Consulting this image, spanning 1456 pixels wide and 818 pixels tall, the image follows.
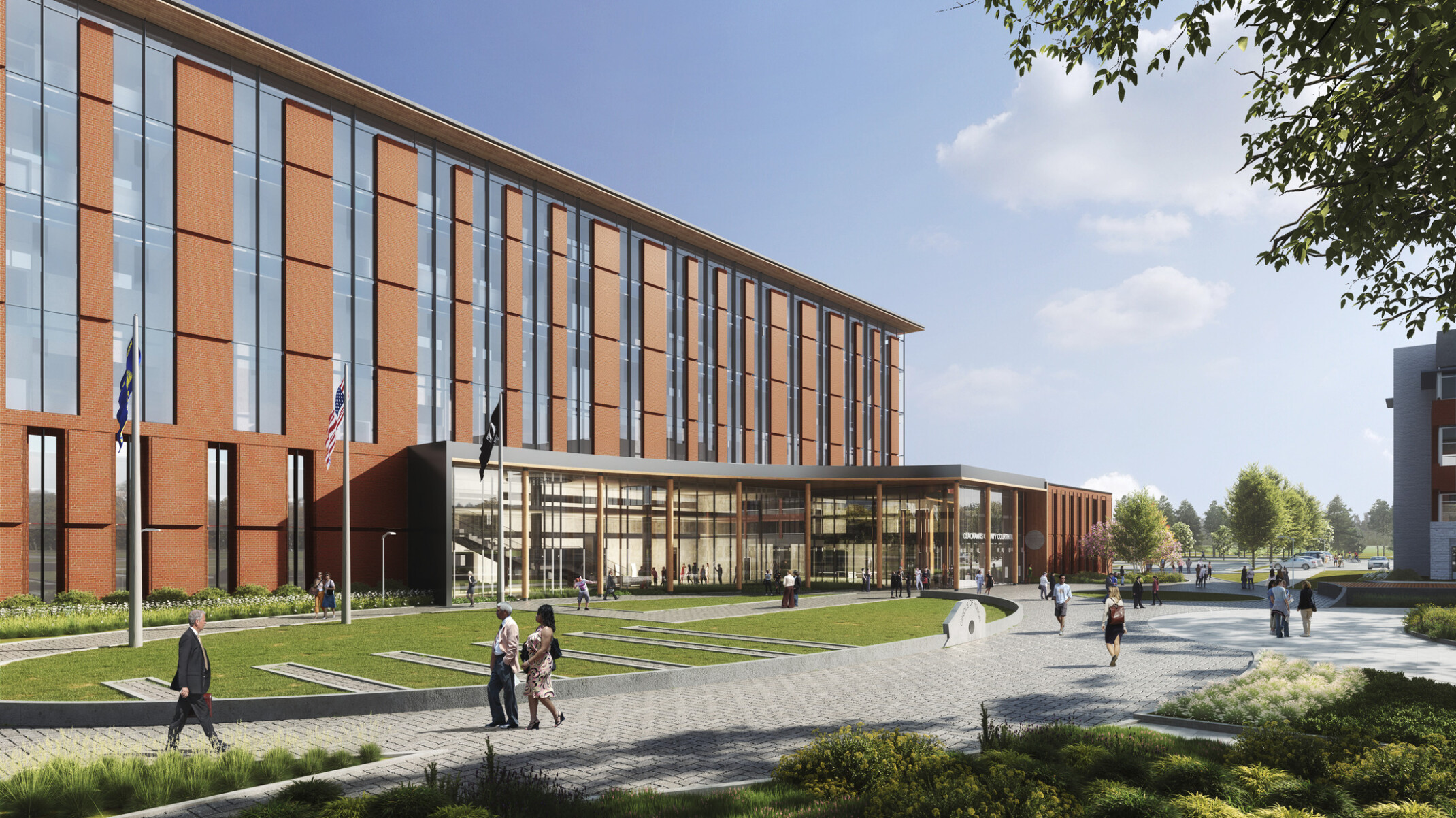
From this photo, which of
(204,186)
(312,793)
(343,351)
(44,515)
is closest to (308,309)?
(343,351)

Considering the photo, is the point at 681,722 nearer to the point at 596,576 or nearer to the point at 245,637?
the point at 245,637

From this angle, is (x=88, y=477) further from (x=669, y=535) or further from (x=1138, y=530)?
(x=1138, y=530)

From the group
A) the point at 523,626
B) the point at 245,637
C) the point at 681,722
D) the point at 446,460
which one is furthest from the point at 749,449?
the point at 681,722

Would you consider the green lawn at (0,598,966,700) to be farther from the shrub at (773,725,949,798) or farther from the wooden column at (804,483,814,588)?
the wooden column at (804,483,814,588)

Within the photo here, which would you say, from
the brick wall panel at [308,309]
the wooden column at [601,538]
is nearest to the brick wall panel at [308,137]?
the brick wall panel at [308,309]

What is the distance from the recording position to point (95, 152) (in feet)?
113

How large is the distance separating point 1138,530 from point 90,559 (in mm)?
70573

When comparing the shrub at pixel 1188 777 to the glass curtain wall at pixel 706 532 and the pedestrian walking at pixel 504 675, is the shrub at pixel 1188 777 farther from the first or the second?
the glass curtain wall at pixel 706 532

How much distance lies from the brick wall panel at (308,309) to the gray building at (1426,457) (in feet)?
201

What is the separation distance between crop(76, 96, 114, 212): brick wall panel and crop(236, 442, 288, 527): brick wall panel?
414 inches

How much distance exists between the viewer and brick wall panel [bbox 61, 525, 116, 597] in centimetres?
3278

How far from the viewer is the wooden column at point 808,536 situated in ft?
182

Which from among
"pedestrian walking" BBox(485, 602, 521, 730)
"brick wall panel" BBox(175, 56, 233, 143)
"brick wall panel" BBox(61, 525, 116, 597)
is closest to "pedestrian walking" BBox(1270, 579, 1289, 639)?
"pedestrian walking" BBox(485, 602, 521, 730)

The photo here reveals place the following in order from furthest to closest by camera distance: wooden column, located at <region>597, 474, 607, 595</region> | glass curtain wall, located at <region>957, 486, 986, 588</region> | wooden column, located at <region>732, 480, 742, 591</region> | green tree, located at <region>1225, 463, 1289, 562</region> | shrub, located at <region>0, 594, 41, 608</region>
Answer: green tree, located at <region>1225, 463, 1289, 562</region>
glass curtain wall, located at <region>957, 486, 986, 588</region>
wooden column, located at <region>732, 480, 742, 591</region>
wooden column, located at <region>597, 474, 607, 595</region>
shrub, located at <region>0, 594, 41, 608</region>
